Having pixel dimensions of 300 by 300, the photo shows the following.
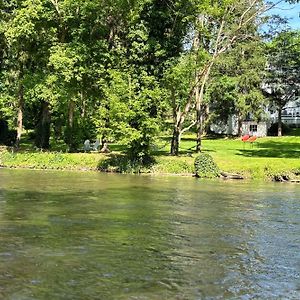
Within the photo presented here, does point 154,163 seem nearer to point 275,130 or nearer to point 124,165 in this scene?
point 124,165

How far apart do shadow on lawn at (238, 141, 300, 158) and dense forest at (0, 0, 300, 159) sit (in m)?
5.20

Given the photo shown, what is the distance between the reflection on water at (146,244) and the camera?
9.59 m

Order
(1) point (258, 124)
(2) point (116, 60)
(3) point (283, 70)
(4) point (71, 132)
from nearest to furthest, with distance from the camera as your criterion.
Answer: (2) point (116, 60) < (4) point (71, 132) < (3) point (283, 70) < (1) point (258, 124)

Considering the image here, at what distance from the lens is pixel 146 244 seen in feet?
43.7

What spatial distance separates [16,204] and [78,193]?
14.5 feet

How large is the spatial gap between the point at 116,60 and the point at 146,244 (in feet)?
87.5

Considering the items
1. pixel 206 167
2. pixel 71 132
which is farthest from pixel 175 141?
pixel 71 132

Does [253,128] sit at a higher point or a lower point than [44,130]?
higher

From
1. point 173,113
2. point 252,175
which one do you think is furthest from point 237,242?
point 173,113

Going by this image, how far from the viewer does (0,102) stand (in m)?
43.7

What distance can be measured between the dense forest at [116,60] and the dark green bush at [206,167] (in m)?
3.56

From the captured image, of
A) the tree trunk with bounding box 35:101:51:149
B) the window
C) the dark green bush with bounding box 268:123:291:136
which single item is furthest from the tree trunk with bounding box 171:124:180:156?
the dark green bush with bounding box 268:123:291:136

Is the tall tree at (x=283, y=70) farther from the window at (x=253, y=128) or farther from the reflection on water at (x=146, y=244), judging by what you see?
the reflection on water at (x=146, y=244)

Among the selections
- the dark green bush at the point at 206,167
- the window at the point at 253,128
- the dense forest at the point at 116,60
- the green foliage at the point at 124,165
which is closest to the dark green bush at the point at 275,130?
the window at the point at 253,128
